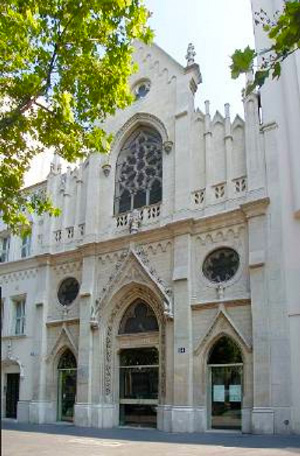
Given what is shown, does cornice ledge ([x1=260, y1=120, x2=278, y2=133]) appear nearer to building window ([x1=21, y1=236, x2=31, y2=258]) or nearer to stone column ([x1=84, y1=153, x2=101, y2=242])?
stone column ([x1=84, y1=153, x2=101, y2=242])

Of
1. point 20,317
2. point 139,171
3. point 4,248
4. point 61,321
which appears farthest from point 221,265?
point 4,248

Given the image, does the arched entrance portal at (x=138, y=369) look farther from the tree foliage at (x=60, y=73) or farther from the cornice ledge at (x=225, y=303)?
the tree foliage at (x=60, y=73)

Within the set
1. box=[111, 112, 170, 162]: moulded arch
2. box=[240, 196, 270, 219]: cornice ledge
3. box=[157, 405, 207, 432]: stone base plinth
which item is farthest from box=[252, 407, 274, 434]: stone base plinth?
box=[111, 112, 170, 162]: moulded arch

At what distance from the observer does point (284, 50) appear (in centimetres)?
700

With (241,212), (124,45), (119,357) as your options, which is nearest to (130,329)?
(119,357)

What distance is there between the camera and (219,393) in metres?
19.3

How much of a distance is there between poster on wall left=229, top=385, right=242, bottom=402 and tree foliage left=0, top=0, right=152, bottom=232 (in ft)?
31.2

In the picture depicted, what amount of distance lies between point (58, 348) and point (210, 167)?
11.6 m

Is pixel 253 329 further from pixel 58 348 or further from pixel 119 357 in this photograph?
pixel 58 348

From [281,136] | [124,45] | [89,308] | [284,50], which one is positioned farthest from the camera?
[89,308]

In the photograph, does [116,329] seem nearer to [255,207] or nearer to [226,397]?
[226,397]

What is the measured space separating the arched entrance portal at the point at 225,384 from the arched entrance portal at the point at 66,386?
771 centimetres

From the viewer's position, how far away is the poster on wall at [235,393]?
61.5ft

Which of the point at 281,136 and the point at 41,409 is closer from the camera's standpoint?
the point at 281,136
